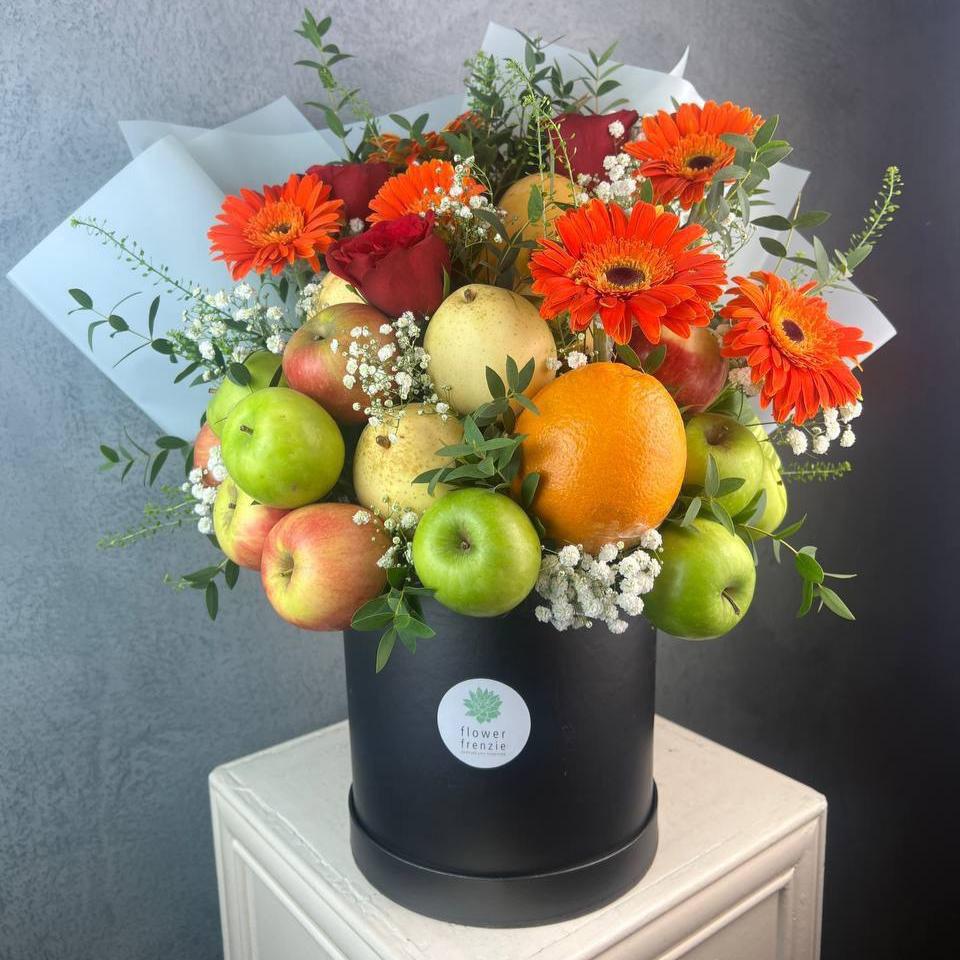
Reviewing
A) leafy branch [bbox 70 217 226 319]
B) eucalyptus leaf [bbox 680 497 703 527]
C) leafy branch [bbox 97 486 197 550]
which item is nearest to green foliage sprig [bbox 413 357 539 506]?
eucalyptus leaf [bbox 680 497 703 527]

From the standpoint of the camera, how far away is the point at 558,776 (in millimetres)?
638

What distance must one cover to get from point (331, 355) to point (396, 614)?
190mm

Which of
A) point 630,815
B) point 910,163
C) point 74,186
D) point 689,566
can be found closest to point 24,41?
point 74,186

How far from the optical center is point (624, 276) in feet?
1.77

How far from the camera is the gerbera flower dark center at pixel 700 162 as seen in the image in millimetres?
640

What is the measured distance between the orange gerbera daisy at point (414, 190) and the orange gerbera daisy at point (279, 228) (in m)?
0.04

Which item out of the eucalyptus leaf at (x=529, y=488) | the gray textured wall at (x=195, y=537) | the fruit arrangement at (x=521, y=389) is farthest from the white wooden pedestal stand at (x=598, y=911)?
the eucalyptus leaf at (x=529, y=488)

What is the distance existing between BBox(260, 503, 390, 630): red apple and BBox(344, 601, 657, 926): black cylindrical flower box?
5cm

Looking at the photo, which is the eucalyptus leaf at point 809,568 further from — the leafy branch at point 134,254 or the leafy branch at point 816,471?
the leafy branch at point 134,254

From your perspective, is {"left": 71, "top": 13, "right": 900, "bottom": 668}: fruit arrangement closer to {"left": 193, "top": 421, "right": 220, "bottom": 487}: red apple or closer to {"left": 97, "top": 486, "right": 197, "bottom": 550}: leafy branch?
{"left": 193, "top": 421, "right": 220, "bottom": 487}: red apple

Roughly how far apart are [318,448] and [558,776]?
29 centimetres

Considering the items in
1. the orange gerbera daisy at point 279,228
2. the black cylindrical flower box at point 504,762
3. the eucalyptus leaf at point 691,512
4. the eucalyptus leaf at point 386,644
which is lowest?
the black cylindrical flower box at point 504,762

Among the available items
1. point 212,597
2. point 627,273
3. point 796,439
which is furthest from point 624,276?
point 212,597

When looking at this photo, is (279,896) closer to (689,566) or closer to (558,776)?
(558,776)
